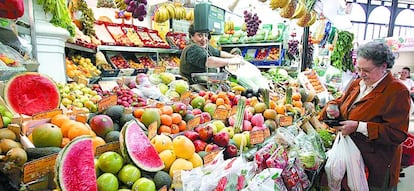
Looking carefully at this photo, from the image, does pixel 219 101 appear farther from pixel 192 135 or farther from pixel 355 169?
pixel 355 169

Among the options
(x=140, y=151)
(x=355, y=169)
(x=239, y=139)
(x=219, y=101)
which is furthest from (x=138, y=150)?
(x=355, y=169)

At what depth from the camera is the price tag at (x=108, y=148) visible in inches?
46.5

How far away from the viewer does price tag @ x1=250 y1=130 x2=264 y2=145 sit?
1834 millimetres

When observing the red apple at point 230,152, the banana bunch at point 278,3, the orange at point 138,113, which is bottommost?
the red apple at point 230,152

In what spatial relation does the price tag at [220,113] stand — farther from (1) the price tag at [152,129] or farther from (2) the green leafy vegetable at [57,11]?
(2) the green leafy vegetable at [57,11]

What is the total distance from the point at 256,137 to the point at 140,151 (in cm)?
86

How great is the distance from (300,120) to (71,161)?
2093mm

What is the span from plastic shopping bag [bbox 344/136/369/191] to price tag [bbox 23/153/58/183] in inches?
77.8

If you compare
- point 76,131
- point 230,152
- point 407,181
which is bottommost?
point 407,181

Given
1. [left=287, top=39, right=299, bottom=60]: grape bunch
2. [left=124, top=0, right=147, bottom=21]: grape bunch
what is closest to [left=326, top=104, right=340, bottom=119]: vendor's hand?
[left=124, top=0, right=147, bottom=21]: grape bunch

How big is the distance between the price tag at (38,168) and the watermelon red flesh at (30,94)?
0.68 metres

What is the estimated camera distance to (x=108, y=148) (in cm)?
121

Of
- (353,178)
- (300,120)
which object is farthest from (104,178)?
(300,120)

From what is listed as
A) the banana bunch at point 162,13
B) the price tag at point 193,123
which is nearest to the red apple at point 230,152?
the price tag at point 193,123
